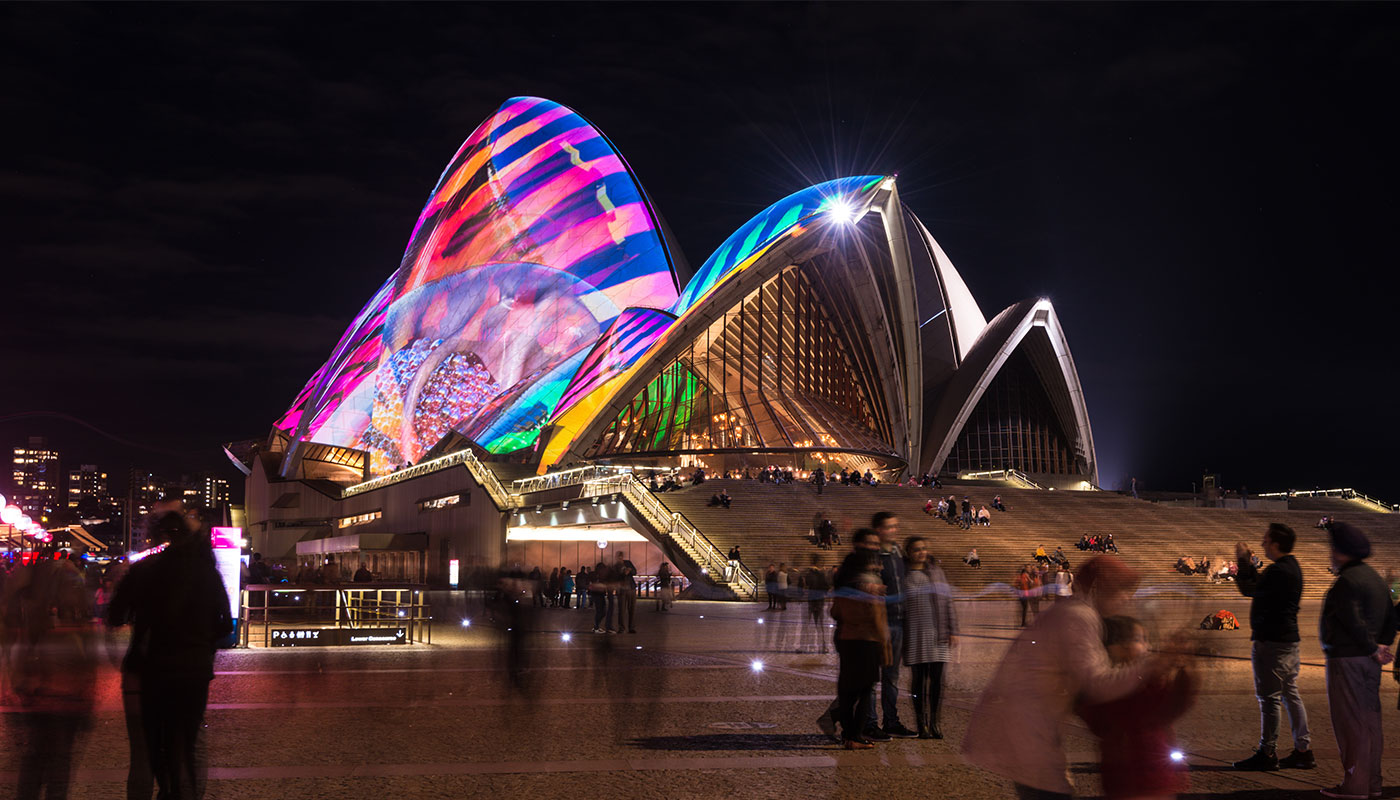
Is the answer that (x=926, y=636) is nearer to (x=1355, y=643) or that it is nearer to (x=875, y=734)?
(x=875, y=734)

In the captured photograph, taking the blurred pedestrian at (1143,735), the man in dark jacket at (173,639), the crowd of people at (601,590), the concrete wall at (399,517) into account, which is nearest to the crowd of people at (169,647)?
the man in dark jacket at (173,639)

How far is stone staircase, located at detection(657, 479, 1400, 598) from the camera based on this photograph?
2819cm

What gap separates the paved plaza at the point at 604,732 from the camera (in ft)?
20.4

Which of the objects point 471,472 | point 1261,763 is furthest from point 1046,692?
point 471,472

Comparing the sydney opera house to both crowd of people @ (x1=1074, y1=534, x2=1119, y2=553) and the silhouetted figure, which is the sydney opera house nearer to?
crowd of people @ (x1=1074, y1=534, x2=1119, y2=553)

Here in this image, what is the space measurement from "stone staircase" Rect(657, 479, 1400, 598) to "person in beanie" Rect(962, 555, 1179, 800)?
22.9 meters

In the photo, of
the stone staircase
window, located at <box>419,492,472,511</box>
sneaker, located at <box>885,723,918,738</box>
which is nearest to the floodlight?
the stone staircase

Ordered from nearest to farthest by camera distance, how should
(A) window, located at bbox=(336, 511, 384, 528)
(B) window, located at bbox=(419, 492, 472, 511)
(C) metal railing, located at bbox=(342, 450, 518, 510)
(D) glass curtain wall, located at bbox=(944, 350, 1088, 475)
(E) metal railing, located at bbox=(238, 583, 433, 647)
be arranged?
1. (E) metal railing, located at bbox=(238, 583, 433, 647)
2. (C) metal railing, located at bbox=(342, 450, 518, 510)
3. (B) window, located at bbox=(419, 492, 472, 511)
4. (A) window, located at bbox=(336, 511, 384, 528)
5. (D) glass curtain wall, located at bbox=(944, 350, 1088, 475)

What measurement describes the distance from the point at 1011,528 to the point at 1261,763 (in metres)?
26.5

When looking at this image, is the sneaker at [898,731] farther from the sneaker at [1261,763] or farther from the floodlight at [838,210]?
the floodlight at [838,210]

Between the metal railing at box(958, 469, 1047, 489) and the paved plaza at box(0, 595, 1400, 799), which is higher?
the metal railing at box(958, 469, 1047, 489)

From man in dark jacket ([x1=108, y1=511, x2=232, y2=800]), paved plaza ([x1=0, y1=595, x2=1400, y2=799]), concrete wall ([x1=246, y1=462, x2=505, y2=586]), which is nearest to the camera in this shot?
man in dark jacket ([x1=108, y1=511, x2=232, y2=800])

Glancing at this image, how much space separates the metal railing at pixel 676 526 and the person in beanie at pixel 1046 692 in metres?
21.9

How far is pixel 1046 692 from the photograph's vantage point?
3.67 meters
